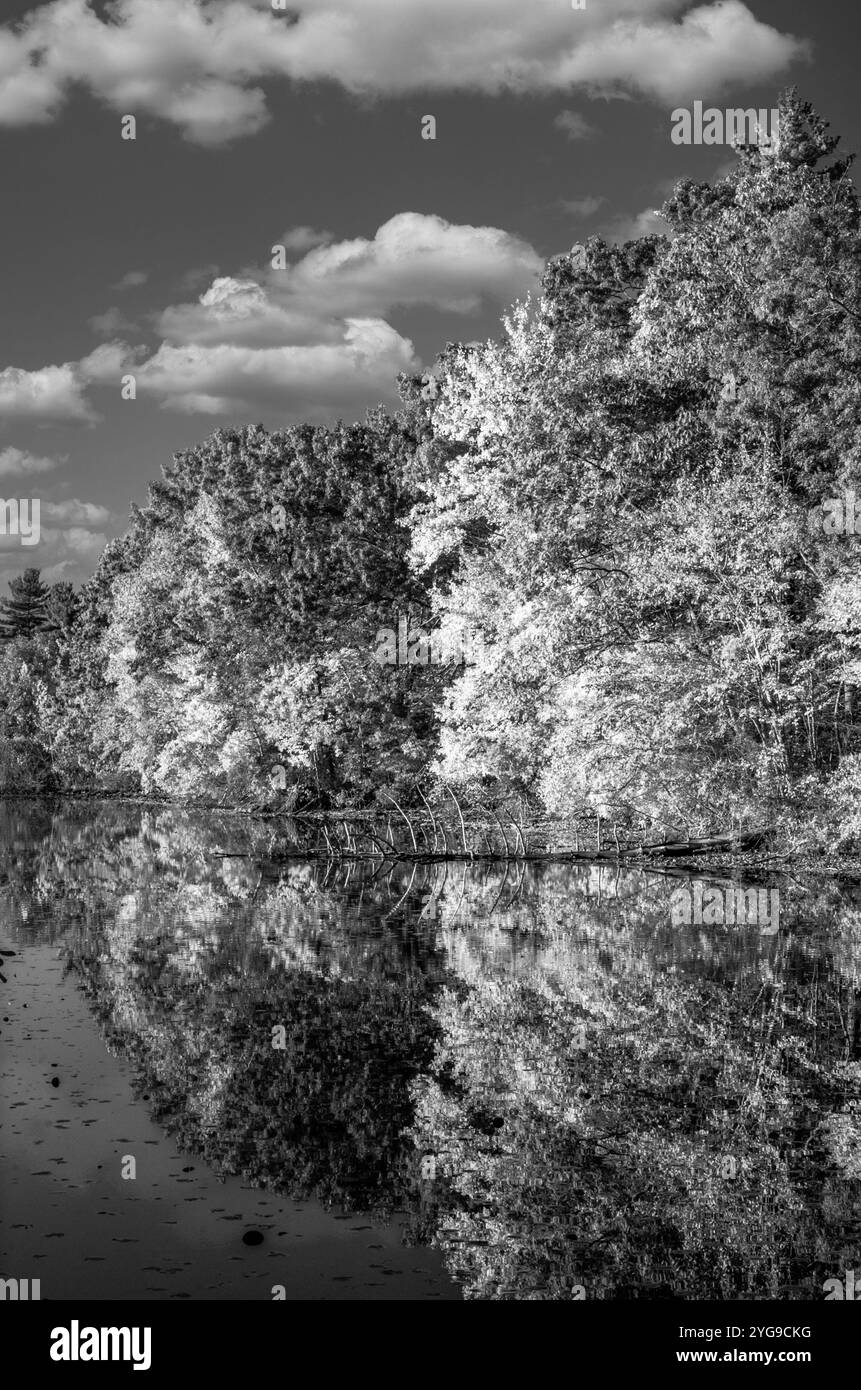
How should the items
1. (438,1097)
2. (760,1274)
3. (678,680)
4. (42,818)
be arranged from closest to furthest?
(760,1274)
(438,1097)
(678,680)
(42,818)

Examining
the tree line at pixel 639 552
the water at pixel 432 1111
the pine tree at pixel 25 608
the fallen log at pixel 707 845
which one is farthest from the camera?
the pine tree at pixel 25 608

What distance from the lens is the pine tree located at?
120375mm

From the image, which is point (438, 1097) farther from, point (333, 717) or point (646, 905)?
point (333, 717)

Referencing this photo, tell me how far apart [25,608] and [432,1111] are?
11664 cm

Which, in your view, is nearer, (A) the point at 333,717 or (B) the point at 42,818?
(A) the point at 333,717

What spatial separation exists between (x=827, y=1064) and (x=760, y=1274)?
483 centimetres

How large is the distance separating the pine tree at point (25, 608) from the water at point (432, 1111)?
343 ft

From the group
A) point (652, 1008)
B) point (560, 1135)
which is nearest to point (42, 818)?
point (652, 1008)

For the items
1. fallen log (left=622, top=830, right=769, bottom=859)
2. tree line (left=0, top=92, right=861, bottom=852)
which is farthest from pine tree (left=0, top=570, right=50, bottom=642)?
fallen log (left=622, top=830, right=769, bottom=859)

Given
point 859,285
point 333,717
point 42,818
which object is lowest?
point 42,818

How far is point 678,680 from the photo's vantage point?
2877 cm

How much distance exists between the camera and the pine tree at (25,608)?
395 ft

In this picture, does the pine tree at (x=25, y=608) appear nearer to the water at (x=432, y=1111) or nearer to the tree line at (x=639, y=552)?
the tree line at (x=639, y=552)

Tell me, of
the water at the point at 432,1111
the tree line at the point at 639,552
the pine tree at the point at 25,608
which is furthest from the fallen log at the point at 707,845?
the pine tree at the point at 25,608
